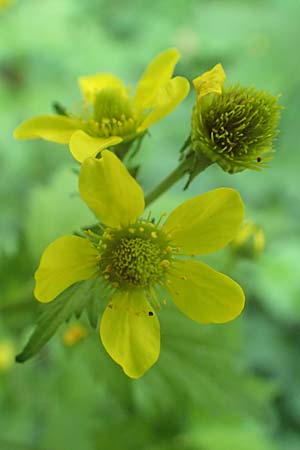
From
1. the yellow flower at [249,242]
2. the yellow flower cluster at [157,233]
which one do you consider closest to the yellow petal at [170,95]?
the yellow flower cluster at [157,233]

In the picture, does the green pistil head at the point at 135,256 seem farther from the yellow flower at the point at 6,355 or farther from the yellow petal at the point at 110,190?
the yellow flower at the point at 6,355

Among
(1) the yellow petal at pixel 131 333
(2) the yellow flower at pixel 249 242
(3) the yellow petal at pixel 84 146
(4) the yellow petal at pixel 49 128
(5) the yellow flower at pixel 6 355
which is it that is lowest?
(5) the yellow flower at pixel 6 355

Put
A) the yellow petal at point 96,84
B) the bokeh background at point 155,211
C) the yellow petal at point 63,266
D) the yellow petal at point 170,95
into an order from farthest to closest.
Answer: the bokeh background at point 155,211, the yellow petal at point 96,84, the yellow petal at point 170,95, the yellow petal at point 63,266

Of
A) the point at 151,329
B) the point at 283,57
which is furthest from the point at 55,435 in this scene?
the point at 283,57

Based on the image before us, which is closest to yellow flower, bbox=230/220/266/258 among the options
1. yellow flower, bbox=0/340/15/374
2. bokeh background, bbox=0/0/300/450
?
bokeh background, bbox=0/0/300/450

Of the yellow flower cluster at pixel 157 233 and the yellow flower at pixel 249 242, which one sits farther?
the yellow flower at pixel 249 242

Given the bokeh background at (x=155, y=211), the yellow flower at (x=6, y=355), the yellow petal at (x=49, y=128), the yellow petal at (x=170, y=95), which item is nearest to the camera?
the yellow petal at (x=170, y=95)

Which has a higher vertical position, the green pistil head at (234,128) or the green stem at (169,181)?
the green pistil head at (234,128)
